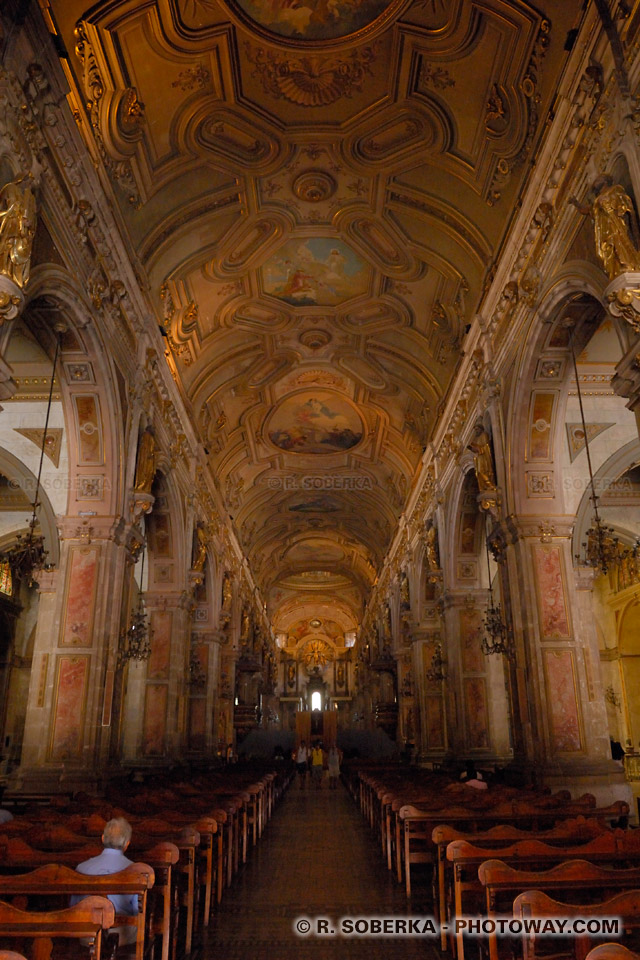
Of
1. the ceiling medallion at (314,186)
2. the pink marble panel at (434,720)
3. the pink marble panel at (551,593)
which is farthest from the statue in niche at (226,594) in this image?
the pink marble panel at (551,593)

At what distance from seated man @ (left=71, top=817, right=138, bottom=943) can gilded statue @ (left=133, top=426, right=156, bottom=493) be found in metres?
8.08

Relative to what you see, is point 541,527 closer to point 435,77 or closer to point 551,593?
point 551,593

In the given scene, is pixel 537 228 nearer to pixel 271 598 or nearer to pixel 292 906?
pixel 292 906

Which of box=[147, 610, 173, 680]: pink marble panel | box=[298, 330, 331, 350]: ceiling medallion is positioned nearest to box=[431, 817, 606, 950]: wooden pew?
box=[147, 610, 173, 680]: pink marble panel

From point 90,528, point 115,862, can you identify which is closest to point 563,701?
point 90,528

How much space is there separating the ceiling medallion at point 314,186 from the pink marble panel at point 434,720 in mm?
13678

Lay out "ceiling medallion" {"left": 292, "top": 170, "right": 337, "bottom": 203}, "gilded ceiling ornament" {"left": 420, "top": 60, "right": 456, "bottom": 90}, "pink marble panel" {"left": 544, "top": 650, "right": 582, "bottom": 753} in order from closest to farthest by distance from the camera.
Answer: "pink marble panel" {"left": 544, "top": 650, "right": 582, "bottom": 753} < "gilded ceiling ornament" {"left": 420, "top": 60, "right": 456, "bottom": 90} < "ceiling medallion" {"left": 292, "top": 170, "right": 337, "bottom": 203}

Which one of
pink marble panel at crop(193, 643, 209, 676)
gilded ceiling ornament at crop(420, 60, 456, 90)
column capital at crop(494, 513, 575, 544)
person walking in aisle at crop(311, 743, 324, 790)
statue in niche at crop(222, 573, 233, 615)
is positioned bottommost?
person walking in aisle at crop(311, 743, 324, 790)

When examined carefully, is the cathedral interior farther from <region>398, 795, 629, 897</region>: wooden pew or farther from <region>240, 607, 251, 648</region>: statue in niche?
<region>240, 607, 251, 648</region>: statue in niche

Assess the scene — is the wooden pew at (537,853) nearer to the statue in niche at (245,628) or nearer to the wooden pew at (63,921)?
the wooden pew at (63,921)

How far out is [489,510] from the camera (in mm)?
11938

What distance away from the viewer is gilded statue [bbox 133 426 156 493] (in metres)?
12.0

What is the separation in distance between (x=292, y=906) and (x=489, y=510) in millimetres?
7202

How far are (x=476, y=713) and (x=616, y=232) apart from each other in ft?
38.2
